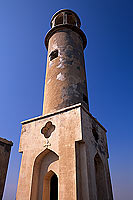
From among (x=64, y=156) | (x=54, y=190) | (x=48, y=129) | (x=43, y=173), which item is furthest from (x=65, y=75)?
(x=54, y=190)

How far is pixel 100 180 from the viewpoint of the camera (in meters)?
5.68

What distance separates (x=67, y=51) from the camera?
25.2 ft

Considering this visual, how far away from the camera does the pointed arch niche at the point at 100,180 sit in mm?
5336

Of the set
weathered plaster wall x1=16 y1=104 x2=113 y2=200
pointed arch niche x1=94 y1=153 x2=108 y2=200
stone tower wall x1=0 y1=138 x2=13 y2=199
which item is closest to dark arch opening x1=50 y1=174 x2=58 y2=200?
weathered plaster wall x1=16 y1=104 x2=113 y2=200

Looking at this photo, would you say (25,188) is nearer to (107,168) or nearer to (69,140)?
(69,140)

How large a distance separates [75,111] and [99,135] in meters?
1.55

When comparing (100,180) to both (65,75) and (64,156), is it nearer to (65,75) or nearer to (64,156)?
(64,156)

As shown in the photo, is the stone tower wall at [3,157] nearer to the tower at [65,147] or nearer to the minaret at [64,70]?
the tower at [65,147]

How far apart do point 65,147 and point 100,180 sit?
1.87 metres

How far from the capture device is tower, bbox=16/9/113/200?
451 centimetres

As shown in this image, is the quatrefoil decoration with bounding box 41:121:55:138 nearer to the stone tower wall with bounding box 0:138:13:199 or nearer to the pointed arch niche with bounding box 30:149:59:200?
the pointed arch niche with bounding box 30:149:59:200

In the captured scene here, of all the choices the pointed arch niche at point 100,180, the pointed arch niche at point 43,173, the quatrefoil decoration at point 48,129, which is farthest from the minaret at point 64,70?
the pointed arch niche at point 100,180

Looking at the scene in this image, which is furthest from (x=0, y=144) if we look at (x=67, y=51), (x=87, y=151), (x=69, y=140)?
(x=67, y=51)

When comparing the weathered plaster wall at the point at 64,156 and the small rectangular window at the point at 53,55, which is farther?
the small rectangular window at the point at 53,55
